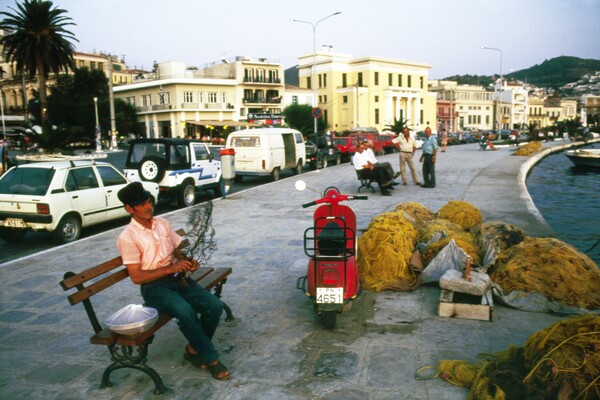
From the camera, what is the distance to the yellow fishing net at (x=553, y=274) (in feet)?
17.0

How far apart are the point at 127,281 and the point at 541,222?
7.77 metres

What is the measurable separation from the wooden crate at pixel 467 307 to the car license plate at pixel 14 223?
798 cm

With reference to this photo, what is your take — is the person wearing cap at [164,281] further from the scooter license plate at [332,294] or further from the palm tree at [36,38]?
the palm tree at [36,38]

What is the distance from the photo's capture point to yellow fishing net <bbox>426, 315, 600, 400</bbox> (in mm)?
3125

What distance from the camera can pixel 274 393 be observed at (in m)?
3.79

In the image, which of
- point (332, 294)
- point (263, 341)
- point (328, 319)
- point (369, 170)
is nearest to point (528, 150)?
point (369, 170)

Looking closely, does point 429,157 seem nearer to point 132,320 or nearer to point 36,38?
point 132,320

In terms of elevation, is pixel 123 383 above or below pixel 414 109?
below

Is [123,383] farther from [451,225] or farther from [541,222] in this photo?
[541,222]

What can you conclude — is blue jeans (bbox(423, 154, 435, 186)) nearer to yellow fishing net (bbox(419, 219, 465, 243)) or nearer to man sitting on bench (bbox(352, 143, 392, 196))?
man sitting on bench (bbox(352, 143, 392, 196))

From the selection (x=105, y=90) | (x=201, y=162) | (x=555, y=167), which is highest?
(x=105, y=90)

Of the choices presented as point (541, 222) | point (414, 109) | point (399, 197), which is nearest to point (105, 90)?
point (414, 109)

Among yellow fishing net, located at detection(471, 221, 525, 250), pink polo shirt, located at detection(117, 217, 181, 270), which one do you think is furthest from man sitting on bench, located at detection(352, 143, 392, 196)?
pink polo shirt, located at detection(117, 217, 181, 270)

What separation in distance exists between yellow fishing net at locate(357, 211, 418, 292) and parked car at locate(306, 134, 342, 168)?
17.0m
